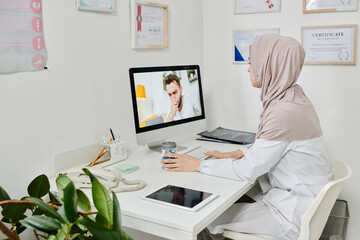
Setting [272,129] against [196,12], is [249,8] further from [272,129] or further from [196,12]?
[272,129]

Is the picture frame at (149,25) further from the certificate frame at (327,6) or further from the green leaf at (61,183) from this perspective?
the green leaf at (61,183)

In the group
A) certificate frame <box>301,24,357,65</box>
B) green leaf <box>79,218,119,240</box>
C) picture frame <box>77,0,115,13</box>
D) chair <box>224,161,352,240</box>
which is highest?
picture frame <box>77,0,115,13</box>

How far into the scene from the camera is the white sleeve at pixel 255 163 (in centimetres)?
162

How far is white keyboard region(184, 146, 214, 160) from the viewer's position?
199 cm

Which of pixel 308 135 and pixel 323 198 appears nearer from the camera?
pixel 323 198

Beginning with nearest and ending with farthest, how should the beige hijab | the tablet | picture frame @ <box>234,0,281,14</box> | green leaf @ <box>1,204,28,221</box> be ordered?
green leaf @ <box>1,204,28,221</box>, the tablet, the beige hijab, picture frame @ <box>234,0,281,14</box>

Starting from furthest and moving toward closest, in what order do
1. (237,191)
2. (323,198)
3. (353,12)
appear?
(353,12) → (237,191) → (323,198)

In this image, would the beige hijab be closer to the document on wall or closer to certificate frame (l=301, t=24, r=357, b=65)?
certificate frame (l=301, t=24, r=357, b=65)

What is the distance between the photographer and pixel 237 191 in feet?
5.07

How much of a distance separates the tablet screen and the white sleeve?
0.23 m

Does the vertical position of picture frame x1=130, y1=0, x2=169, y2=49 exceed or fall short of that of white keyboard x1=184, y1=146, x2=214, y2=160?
it exceeds it

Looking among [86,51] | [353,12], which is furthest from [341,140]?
[86,51]

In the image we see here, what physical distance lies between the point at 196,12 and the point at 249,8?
35 cm

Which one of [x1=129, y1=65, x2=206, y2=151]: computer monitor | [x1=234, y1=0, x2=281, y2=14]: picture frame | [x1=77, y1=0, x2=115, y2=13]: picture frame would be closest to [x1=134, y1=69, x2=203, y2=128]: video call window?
[x1=129, y1=65, x2=206, y2=151]: computer monitor
